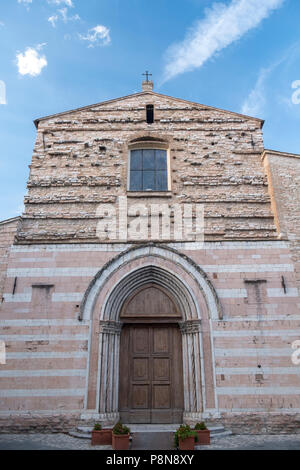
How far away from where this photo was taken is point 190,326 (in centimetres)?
759

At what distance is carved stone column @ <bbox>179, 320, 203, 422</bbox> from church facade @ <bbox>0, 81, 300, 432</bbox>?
0.03m

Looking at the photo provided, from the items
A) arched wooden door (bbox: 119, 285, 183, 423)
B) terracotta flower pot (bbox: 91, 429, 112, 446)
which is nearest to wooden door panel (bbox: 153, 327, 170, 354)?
arched wooden door (bbox: 119, 285, 183, 423)

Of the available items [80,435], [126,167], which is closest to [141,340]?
[80,435]

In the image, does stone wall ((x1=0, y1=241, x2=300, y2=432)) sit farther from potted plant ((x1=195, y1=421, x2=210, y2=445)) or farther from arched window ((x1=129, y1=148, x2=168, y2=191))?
arched window ((x1=129, y1=148, x2=168, y2=191))

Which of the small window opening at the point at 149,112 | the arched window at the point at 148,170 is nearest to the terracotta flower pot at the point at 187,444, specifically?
the arched window at the point at 148,170

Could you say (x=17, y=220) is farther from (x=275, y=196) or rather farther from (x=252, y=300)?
(x=275, y=196)

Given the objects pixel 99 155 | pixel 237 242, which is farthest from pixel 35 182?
pixel 237 242

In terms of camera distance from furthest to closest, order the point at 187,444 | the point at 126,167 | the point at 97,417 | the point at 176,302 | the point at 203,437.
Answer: the point at 126,167 < the point at 176,302 < the point at 97,417 < the point at 203,437 < the point at 187,444

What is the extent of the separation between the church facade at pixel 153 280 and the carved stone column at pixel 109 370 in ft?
0.11

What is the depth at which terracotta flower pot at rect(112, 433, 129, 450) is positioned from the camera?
557 centimetres

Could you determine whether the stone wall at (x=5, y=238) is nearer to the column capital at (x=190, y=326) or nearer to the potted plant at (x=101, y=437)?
the potted plant at (x=101, y=437)

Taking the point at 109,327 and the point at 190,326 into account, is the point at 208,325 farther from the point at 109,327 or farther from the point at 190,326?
the point at 109,327

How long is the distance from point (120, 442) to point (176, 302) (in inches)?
133

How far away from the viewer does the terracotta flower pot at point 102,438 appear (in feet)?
19.3
